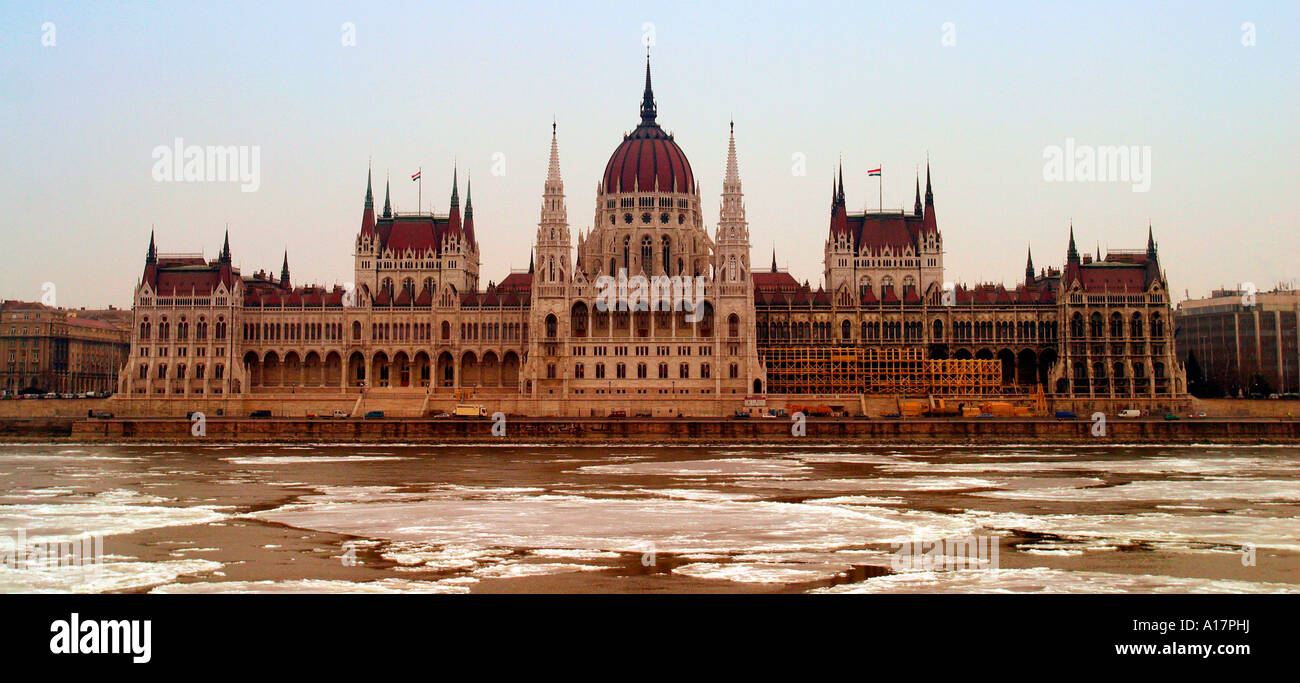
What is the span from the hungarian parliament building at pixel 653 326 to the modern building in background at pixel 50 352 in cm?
2924

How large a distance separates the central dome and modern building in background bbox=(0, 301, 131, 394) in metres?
63.2

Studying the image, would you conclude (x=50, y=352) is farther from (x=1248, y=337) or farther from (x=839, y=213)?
(x=1248, y=337)

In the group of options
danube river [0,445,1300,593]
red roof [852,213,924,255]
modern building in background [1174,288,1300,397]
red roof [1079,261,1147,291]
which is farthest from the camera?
modern building in background [1174,288,1300,397]

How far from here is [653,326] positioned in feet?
319

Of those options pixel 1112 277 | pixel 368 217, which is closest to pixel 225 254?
pixel 368 217

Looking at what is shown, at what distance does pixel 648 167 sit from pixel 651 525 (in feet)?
269

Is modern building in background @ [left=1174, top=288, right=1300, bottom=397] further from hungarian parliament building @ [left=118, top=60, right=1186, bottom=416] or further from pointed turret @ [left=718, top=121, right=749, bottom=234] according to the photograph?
pointed turret @ [left=718, top=121, right=749, bottom=234]

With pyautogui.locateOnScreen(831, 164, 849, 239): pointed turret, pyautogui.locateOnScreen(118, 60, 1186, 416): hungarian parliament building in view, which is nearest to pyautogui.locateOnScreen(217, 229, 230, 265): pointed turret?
pyautogui.locateOnScreen(118, 60, 1186, 416): hungarian parliament building

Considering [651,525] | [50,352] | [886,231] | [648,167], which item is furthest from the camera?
[50,352]

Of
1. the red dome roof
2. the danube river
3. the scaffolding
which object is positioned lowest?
the danube river

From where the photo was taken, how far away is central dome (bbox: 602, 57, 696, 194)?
10969 centimetres

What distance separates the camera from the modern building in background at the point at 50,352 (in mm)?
122562

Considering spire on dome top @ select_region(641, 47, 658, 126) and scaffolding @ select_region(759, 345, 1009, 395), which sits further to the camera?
spire on dome top @ select_region(641, 47, 658, 126)
